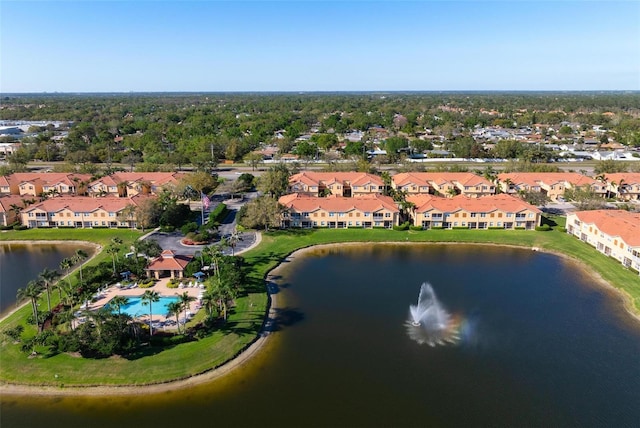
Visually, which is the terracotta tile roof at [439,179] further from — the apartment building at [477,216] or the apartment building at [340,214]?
the apartment building at [340,214]

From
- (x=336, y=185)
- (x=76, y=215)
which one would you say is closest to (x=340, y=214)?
(x=336, y=185)

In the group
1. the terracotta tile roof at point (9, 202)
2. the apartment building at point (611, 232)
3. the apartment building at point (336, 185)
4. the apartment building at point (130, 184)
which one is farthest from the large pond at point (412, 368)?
the terracotta tile roof at point (9, 202)

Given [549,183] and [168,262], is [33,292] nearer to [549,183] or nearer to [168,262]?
[168,262]

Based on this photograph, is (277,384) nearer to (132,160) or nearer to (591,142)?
(132,160)

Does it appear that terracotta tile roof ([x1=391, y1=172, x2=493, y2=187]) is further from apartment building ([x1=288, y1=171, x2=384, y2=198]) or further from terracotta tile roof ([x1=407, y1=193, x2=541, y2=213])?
terracotta tile roof ([x1=407, y1=193, x2=541, y2=213])

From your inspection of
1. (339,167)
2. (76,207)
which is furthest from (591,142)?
(76,207)

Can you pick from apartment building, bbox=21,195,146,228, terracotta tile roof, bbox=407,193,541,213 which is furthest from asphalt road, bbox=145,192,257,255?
terracotta tile roof, bbox=407,193,541,213

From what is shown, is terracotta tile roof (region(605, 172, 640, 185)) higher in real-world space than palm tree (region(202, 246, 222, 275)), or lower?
higher
